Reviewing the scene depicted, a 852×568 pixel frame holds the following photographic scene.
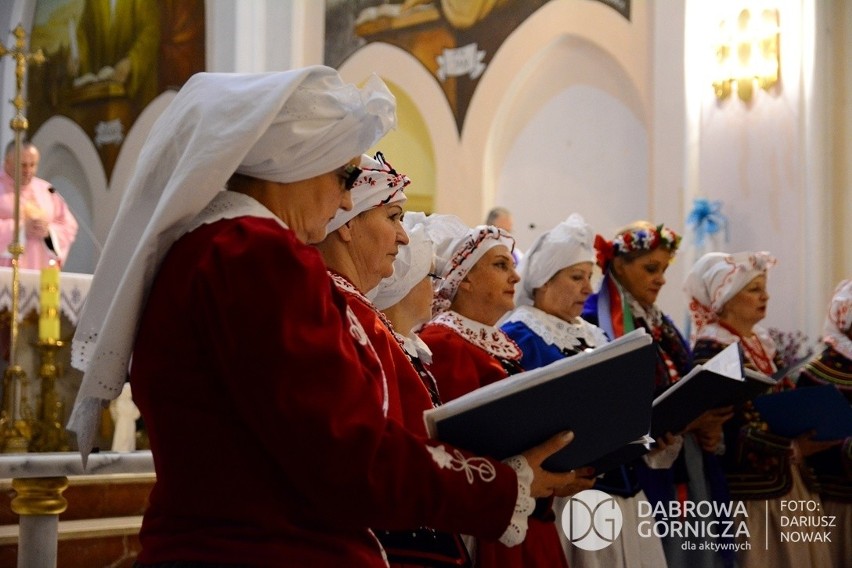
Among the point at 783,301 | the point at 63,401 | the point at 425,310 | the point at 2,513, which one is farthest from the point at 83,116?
the point at 425,310

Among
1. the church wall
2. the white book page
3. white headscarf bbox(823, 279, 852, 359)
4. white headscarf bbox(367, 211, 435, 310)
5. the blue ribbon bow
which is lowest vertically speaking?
the white book page

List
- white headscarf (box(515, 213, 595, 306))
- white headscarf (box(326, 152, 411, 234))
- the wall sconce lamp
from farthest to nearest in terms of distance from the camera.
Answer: the wall sconce lamp < white headscarf (box(515, 213, 595, 306)) < white headscarf (box(326, 152, 411, 234))


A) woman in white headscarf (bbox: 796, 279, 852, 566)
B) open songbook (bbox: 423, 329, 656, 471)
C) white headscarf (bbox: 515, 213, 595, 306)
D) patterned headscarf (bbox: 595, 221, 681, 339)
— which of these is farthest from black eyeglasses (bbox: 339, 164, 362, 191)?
woman in white headscarf (bbox: 796, 279, 852, 566)

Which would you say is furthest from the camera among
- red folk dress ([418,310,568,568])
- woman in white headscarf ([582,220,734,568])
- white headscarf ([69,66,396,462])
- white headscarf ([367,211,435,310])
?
woman in white headscarf ([582,220,734,568])

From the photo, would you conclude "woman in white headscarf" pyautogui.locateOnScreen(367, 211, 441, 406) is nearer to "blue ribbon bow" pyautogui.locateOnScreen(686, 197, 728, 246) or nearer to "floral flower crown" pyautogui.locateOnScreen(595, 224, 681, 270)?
"floral flower crown" pyautogui.locateOnScreen(595, 224, 681, 270)

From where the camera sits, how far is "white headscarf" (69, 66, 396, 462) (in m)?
1.83

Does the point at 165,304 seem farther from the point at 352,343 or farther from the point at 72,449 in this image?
the point at 72,449

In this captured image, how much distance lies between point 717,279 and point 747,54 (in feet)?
12.2

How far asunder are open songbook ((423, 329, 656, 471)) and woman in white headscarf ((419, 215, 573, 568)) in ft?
3.78

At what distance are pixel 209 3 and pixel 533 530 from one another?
9300 mm

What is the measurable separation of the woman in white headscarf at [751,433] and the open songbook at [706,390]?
675 millimetres

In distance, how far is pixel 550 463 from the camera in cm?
224

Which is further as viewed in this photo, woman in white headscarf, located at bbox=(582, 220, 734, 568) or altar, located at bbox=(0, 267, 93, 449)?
altar, located at bbox=(0, 267, 93, 449)

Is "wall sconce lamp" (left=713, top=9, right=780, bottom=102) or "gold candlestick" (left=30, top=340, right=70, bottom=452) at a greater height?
"wall sconce lamp" (left=713, top=9, right=780, bottom=102)
